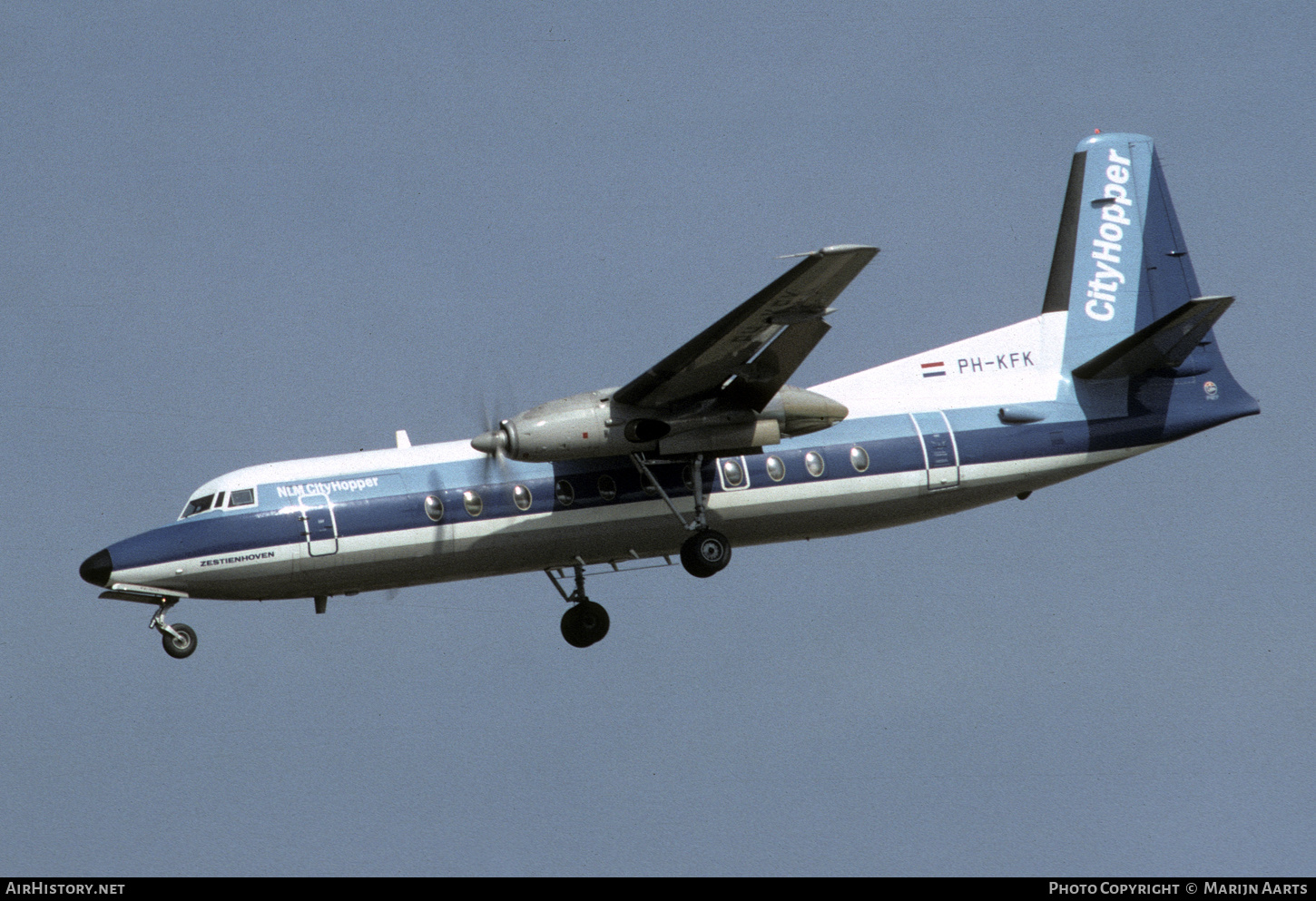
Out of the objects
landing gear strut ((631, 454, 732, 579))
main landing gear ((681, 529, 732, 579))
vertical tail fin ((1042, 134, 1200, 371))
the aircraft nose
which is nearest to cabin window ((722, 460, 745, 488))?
landing gear strut ((631, 454, 732, 579))

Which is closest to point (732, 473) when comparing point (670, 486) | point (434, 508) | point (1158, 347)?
point (670, 486)

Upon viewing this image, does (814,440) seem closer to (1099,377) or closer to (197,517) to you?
(1099,377)

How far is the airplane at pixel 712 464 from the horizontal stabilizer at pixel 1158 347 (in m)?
0.04

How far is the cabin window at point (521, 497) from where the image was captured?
25375 mm

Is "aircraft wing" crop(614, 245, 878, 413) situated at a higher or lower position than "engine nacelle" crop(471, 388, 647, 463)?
higher

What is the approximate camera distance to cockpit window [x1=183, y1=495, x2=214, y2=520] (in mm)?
24828

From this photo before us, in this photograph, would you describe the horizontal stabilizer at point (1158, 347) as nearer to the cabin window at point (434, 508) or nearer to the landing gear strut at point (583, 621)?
the landing gear strut at point (583, 621)

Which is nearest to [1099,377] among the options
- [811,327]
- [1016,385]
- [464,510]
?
[1016,385]

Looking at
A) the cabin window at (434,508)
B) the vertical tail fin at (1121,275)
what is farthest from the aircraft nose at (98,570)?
the vertical tail fin at (1121,275)

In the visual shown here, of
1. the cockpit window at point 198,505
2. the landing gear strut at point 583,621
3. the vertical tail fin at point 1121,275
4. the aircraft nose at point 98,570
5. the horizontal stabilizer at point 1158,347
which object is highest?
the vertical tail fin at point 1121,275

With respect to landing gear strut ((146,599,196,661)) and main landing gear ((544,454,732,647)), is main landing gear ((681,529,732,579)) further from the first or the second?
landing gear strut ((146,599,196,661))

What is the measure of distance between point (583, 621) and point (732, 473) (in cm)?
361

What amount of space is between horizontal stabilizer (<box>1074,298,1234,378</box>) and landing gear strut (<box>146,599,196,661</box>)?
14068 millimetres

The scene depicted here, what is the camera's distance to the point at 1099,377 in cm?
2831
